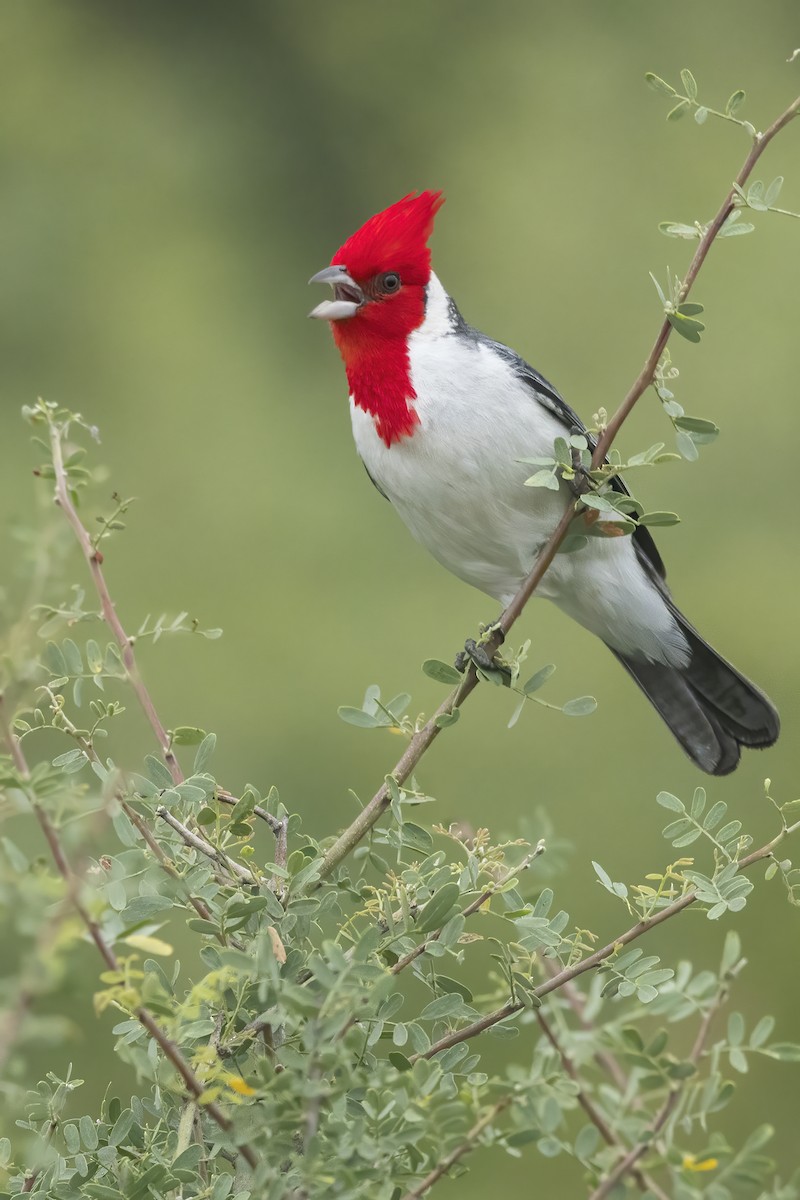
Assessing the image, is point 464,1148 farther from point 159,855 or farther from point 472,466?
point 472,466

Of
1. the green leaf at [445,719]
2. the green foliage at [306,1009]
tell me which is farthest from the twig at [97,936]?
the green leaf at [445,719]

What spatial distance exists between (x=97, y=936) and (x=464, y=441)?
119cm

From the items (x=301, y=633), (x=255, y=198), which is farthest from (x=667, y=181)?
(x=301, y=633)

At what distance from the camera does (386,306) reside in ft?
6.01

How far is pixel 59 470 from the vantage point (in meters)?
0.86

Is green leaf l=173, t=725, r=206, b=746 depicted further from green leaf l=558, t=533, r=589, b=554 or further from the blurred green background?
the blurred green background

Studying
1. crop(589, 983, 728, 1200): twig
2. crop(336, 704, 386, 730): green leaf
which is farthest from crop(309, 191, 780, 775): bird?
crop(589, 983, 728, 1200): twig

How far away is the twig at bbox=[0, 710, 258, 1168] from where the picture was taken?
603 millimetres

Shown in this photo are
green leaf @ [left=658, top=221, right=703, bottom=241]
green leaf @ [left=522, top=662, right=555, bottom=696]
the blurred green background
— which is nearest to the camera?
green leaf @ [left=658, top=221, right=703, bottom=241]

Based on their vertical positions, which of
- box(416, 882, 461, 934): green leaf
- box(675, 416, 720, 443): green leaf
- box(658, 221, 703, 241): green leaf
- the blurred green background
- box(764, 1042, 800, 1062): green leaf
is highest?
box(658, 221, 703, 241): green leaf

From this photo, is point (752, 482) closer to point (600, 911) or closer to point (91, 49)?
point (600, 911)

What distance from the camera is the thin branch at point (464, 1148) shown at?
670mm

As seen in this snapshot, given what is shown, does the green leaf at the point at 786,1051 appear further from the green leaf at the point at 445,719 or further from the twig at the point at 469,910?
the green leaf at the point at 445,719

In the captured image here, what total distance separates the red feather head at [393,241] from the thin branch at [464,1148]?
4.36ft
